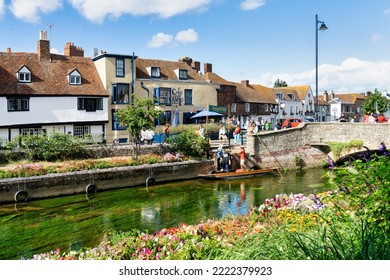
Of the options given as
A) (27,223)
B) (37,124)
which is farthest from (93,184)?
(37,124)

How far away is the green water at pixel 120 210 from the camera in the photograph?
39.9ft

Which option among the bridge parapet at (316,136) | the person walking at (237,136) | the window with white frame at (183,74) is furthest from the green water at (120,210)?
the window with white frame at (183,74)

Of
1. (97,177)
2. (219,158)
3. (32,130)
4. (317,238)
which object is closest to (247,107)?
(219,158)

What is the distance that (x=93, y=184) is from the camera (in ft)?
65.7

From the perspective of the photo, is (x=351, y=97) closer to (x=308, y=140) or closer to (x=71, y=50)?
(x=308, y=140)

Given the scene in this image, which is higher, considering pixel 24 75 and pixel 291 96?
pixel 291 96

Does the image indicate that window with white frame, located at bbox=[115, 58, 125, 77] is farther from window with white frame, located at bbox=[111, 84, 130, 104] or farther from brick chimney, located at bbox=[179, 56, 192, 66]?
brick chimney, located at bbox=[179, 56, 192, 66]

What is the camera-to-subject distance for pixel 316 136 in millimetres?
28156

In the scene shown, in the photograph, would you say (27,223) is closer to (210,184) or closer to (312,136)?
(210,184)

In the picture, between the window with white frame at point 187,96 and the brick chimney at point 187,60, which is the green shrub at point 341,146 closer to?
the window with white frame at point 187,96

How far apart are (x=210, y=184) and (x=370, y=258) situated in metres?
17.7

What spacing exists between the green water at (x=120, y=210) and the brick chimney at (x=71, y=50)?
1585cm

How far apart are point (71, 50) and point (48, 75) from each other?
439cm

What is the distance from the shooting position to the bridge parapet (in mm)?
24656
